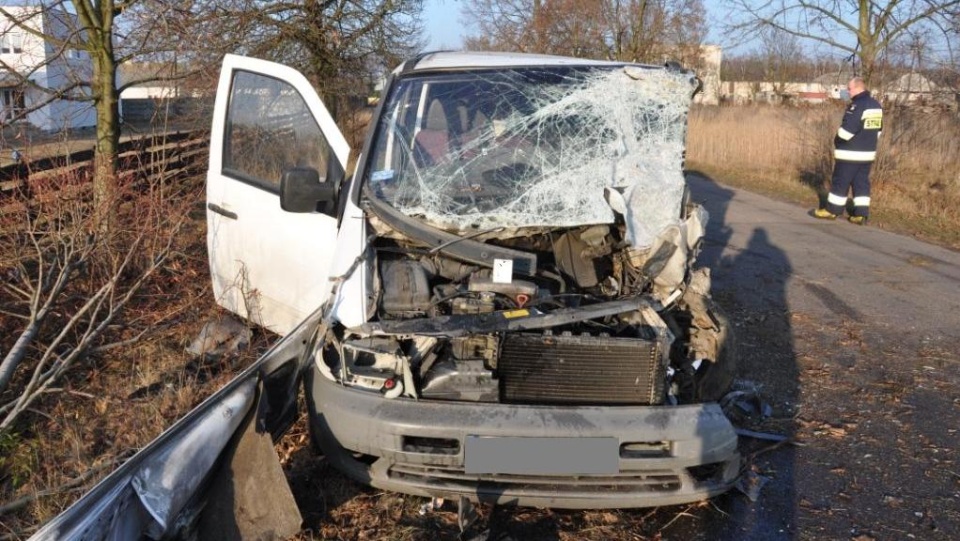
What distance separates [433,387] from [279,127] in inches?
94.1

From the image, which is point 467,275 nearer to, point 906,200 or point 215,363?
point 215,363

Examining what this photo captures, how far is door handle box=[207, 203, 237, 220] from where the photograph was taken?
4.95 meters

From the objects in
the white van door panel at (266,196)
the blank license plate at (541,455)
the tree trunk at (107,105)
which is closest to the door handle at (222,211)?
the white van door panel at (266,196)

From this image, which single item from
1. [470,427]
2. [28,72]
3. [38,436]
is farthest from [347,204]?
[28,72]

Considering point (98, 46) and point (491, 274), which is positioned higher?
point (98, 46)

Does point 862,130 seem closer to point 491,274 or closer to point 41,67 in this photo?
point 491,274

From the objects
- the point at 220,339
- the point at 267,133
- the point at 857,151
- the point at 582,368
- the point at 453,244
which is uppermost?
the point at 267,133

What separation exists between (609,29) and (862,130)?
12526mm

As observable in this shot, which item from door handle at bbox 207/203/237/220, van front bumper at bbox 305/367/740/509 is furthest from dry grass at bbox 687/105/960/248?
door handle at bbox 207/203/237/220

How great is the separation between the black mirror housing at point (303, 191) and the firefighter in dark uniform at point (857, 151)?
9.22 m

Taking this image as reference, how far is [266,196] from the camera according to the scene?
4.71m

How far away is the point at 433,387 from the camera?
3.21m

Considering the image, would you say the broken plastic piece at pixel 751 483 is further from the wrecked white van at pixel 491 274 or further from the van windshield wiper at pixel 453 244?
the van windshield wiper at pixel 453 244

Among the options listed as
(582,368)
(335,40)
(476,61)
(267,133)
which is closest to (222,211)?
(267,133)
